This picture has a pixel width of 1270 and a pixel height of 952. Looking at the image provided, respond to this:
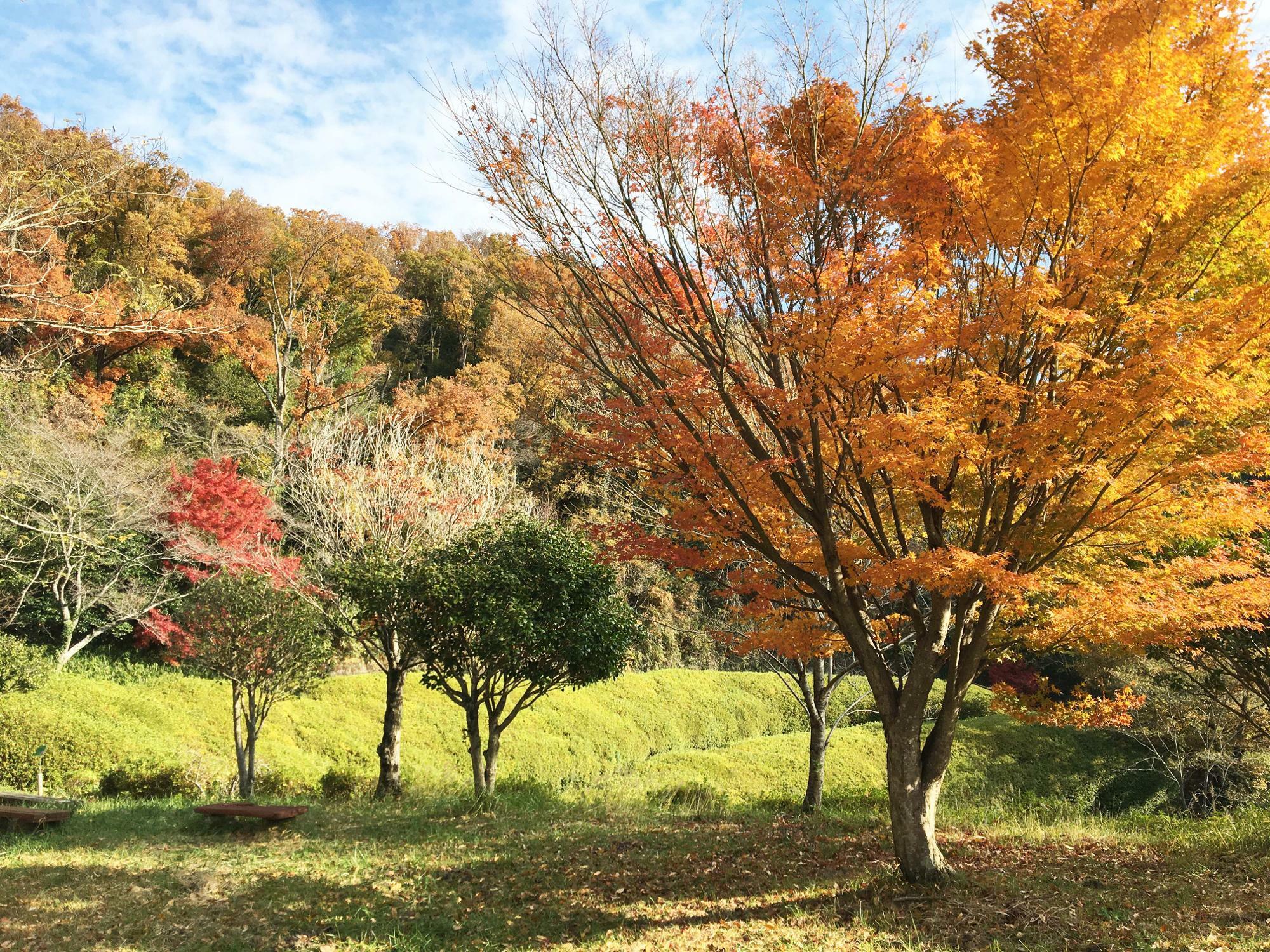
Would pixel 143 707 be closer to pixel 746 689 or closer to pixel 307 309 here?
pixel 746 689

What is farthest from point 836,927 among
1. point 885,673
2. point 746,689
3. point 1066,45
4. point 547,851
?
point 746,689

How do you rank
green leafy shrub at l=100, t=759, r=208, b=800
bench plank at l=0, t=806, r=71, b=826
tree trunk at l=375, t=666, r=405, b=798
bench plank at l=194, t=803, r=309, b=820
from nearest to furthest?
bench plank at l=0, t=806, r=71, b=826
bench plank at l=194, t=803, r=309, b=820
tree trunk at l=375, t=666, r=405, b=798
green leafy shrub at l=100, t=759, r=208, b=800

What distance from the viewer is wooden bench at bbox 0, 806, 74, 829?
21.6 feet

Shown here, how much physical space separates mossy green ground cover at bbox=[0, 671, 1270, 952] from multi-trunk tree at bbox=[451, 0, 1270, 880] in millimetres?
Answer: 1007

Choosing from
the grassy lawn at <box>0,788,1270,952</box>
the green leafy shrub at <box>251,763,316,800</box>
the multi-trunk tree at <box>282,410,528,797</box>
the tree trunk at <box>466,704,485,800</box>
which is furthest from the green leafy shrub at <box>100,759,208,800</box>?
the tree trunk at <box>466,704,485,800</box>

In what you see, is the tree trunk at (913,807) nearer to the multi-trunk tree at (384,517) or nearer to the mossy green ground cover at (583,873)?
the mossy green ground cover at (583,873)

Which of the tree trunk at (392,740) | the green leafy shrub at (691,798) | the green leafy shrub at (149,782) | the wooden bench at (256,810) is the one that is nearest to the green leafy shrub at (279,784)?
the green leafy shrub at (149,782)

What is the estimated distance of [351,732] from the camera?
13461 millimetres

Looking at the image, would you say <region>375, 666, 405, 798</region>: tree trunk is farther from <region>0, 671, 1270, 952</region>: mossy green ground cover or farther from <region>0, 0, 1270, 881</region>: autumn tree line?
<region>0, 0, 1270, 881</region>: autumn tree line

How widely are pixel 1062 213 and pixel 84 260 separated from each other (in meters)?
24.4

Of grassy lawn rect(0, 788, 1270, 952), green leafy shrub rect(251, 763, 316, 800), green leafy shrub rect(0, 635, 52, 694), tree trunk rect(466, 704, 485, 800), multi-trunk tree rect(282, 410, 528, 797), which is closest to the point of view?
grassy lawn rect(0, 788, 1270, 952)

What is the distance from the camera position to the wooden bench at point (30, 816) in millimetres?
6598

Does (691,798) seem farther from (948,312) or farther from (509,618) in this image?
(948,312)

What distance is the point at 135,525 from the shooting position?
49.2 feet
